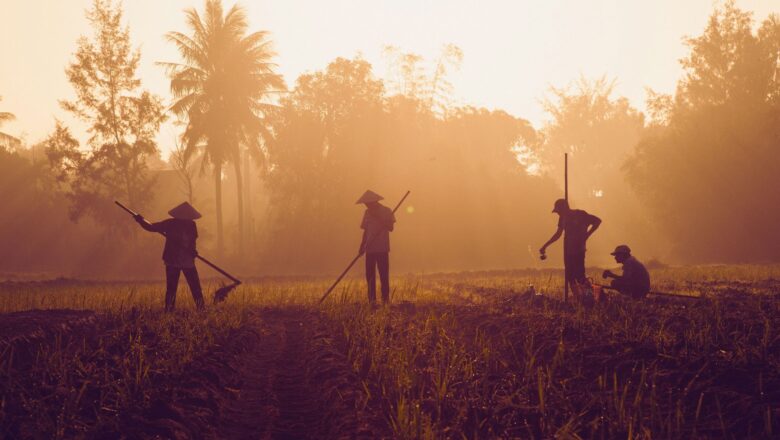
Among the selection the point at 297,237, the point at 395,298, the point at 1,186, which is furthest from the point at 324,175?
the point at 1,186

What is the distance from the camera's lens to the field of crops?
4.08m

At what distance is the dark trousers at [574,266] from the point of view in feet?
35.6

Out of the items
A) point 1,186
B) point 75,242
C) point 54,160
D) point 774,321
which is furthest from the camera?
point 1,186

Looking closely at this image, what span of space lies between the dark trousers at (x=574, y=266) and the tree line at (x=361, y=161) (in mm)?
24425

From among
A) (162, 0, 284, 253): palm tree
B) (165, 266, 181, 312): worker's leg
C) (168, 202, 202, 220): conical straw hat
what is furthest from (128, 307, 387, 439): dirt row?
(162, 0, 284, 253): palm tree

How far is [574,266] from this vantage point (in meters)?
10.9

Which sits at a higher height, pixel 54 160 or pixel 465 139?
pixel 465 139

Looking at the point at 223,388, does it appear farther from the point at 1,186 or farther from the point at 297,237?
the point at 1,186

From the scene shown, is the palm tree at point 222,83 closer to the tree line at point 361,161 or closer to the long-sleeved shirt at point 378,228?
the tree line at point 361,161

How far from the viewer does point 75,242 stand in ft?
135

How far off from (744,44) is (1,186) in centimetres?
5025

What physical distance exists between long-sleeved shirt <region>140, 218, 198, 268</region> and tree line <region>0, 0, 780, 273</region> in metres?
21.9

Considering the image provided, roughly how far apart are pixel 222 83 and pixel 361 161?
8789 mm

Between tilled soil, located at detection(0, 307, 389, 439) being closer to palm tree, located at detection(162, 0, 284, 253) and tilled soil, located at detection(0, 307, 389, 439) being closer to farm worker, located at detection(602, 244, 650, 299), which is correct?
farm worker, located at detection(602, 244, 650, 299)
